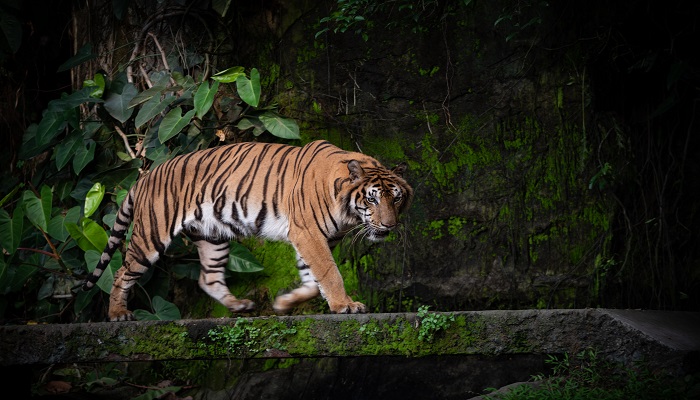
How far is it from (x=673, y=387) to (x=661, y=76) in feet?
9.04

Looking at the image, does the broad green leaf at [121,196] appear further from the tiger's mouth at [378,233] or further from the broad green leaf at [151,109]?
the tiger's mouth at [378,233]

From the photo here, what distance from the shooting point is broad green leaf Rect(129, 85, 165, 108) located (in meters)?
5.99

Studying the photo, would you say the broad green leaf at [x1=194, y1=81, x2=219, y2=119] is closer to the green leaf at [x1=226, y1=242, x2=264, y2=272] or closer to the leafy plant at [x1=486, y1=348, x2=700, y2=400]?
the green leaf at [x1=226, y1=242, x2=264, y2=272]

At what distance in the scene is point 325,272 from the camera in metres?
4.41

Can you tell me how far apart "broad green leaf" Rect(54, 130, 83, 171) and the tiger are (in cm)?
104

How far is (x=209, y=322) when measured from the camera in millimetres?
4145

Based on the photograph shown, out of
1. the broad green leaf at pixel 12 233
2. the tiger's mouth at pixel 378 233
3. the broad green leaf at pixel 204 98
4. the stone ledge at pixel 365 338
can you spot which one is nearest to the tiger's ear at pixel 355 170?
the tiger's mouth at pixel 378 233

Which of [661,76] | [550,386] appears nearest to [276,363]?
[550,386]

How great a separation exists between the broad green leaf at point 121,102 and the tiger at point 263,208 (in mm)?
1103

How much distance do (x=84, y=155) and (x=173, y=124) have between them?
3.17ft

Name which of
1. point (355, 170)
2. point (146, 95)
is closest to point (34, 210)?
point (146, 95)

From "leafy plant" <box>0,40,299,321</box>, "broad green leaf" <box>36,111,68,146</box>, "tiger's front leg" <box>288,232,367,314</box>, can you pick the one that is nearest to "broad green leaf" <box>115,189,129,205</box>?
"leafy plant" <box>0,40,299,321</box>

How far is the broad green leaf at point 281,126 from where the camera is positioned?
5.68m

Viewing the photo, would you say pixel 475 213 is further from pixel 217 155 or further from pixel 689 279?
pixel 217 155
